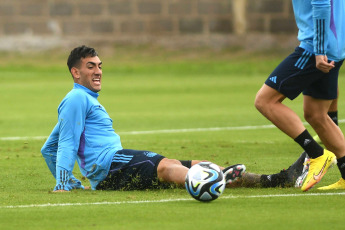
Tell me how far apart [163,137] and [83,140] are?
5.11m

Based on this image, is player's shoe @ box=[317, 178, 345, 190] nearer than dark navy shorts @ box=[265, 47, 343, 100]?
No

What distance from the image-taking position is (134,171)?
25.7ft

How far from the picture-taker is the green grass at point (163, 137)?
6.38 metres

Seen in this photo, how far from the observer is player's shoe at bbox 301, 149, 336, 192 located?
297 inches

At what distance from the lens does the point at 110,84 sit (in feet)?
78.2

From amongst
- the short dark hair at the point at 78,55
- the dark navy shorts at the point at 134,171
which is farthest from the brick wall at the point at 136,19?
the dark navy shorts at the point at 134,171

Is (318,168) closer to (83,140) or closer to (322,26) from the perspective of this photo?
(322,26)

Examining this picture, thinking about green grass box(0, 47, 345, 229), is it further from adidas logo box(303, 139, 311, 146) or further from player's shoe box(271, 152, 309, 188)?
adidas logo box(303, 139, 311, 146)

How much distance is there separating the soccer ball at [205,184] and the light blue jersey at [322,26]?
1481 mm

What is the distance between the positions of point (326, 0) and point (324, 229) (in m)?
2.46

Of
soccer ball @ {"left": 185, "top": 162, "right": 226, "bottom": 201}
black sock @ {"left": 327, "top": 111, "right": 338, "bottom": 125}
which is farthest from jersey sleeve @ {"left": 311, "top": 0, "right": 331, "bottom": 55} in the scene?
black sock @ {"left": 327, "top": 111, "right": 338, "bottom": 125}

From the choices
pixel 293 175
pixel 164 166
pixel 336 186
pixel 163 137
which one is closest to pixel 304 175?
pixel 293 175

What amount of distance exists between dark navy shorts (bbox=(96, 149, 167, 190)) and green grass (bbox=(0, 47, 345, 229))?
139 millimetres

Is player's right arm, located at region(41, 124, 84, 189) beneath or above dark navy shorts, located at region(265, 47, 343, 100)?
beneath
